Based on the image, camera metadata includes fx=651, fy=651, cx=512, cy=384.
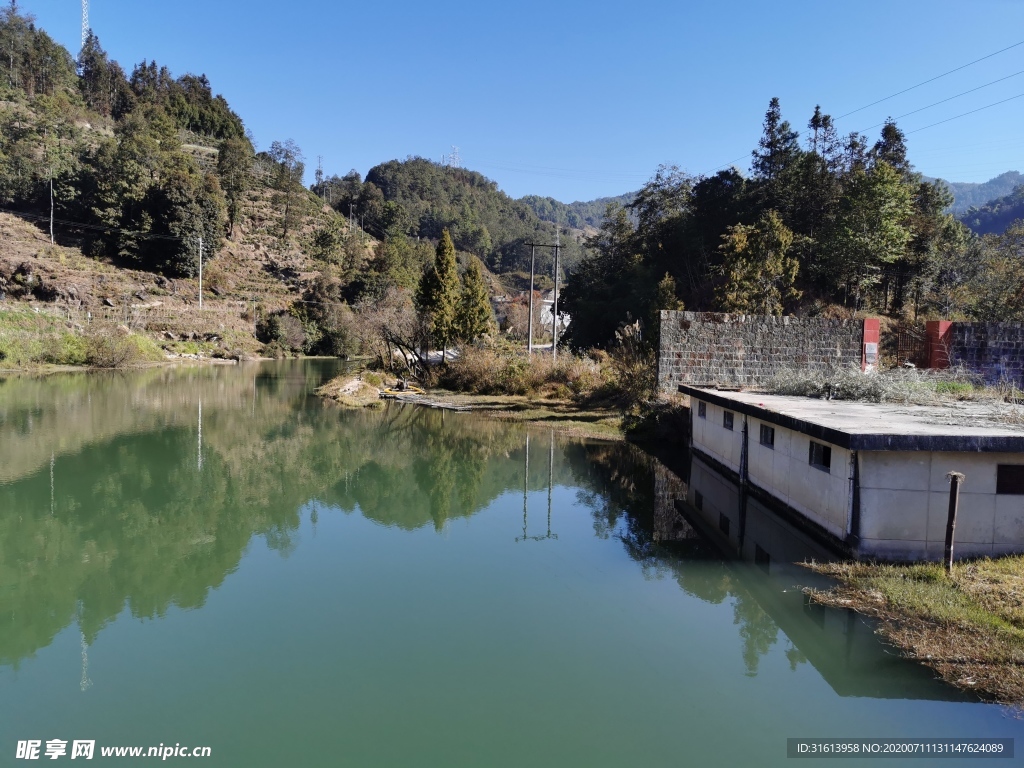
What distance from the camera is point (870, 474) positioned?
21.6 ft

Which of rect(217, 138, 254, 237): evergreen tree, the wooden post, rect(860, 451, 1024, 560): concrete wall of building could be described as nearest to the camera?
the wooden post

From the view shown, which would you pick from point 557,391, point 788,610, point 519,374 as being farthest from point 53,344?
point 788,610

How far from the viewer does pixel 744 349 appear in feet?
54.1

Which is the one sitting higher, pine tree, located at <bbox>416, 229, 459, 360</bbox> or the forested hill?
the forested hill

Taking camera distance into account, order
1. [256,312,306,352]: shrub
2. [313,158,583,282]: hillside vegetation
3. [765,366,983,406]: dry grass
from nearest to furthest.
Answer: [765,366,983,406]: dry grass < [256,312,306,352]: shrub < [313,158,583,282]: hillside vegetation

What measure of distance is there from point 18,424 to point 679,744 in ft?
58.4

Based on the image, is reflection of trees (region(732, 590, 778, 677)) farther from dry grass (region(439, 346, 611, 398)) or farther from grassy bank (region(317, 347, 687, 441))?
Answer: dry grass (region(439, 346, 611, 398))

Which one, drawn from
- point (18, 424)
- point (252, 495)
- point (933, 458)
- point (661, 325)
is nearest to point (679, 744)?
point (933, 458)

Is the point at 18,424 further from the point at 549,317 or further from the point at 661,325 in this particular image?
the point at 549,317

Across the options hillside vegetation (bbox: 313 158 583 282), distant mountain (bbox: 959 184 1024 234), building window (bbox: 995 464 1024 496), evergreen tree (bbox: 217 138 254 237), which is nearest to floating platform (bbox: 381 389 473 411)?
building window (bbox: 995 464 1024 496)

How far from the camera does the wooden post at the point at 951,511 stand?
5906 mm

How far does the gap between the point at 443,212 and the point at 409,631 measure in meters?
84.9

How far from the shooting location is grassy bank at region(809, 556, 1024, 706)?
15.4ft

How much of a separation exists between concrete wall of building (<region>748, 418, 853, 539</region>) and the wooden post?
877 millimetres
